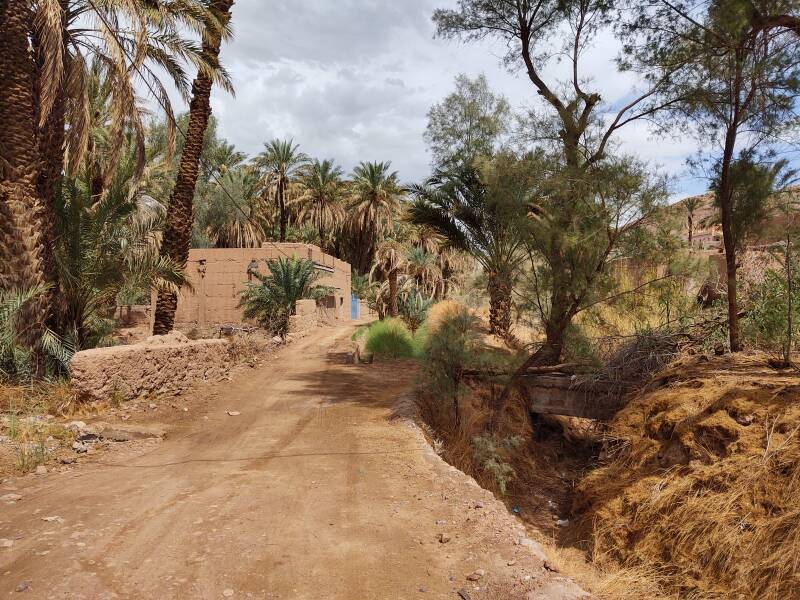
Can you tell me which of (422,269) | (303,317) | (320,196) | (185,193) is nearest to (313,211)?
(320,196)

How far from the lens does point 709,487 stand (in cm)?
627

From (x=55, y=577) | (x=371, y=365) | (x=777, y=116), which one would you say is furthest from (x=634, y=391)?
(x=55, y=577)

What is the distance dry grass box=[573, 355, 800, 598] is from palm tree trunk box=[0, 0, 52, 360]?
928 centimetres

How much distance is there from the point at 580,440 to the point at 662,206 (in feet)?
20.2

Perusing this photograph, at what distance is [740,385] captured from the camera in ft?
24.1

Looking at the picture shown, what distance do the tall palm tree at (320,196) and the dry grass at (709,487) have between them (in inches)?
1374

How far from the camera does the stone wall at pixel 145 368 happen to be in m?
8.28

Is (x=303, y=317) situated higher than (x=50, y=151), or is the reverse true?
(x=50, y=151)

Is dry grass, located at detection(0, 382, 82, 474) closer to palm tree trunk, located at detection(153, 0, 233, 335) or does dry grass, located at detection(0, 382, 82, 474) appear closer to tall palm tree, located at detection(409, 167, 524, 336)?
palm tree trunk, located at detection(153, 0, 233, 335)

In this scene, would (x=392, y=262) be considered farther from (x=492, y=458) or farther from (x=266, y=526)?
(x=266, y=526)

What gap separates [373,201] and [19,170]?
3094 cm

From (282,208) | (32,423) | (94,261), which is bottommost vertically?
(32,423)

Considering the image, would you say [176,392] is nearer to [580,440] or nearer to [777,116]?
[580,440]

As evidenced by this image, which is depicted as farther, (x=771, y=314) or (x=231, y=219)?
(x=231, y=219)
